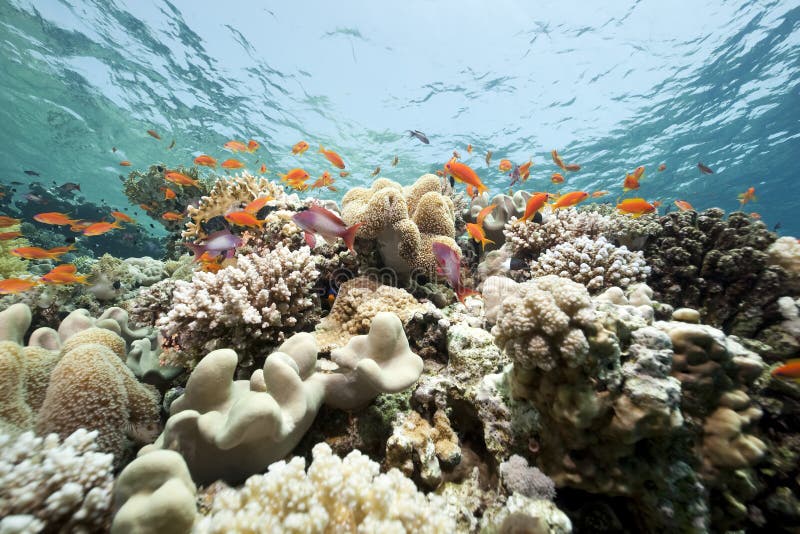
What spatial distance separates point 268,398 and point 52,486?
83cm

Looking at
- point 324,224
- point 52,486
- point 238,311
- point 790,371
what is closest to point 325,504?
point 52,486

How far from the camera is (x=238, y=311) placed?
102 inches

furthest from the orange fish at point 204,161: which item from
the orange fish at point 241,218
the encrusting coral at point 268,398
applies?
the encrusting coral at point 268,398

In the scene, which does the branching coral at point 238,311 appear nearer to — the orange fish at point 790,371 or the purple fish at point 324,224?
the purple fish at point 324,224

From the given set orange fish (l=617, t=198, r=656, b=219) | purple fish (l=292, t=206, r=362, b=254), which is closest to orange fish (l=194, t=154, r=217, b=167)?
purple fish (l=292, t=206, r=362, b=254)

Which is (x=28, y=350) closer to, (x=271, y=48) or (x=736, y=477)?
(x=736, y=477)

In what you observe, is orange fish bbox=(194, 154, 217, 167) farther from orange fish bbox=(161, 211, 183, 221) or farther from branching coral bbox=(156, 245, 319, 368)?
branching coral bbox=(156, 245, 319, 368)

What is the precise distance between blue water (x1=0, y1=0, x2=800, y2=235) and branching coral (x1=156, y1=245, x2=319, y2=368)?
18.1 meters

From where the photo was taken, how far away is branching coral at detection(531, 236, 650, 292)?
3156 mm

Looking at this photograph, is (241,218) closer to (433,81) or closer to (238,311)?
(238,311)

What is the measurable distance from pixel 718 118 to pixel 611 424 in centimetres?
2640

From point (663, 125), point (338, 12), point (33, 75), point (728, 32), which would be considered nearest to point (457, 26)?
point (338, 12)

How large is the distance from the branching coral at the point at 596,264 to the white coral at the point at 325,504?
8.95ft

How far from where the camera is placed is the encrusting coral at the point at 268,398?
1532 mm
